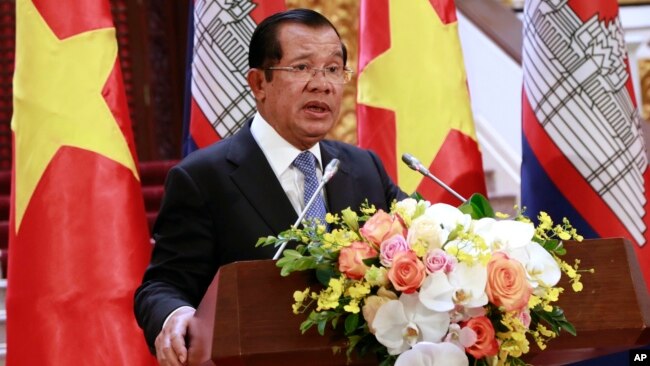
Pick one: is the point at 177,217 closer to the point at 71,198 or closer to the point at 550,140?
the point at 71,198

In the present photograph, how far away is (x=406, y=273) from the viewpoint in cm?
157

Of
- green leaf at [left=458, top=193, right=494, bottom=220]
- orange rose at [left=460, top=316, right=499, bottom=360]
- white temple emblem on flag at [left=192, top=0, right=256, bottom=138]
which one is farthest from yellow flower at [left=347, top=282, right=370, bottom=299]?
white temple emblem on flag at [left=192, top=0, right=256, bottom=138]

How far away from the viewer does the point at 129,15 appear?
5965mm

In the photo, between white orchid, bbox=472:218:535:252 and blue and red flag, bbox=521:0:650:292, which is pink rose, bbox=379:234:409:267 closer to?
white orchid, bbox=472:218:535:252

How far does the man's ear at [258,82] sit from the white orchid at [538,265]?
29.6 inches

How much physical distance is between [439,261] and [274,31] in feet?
2.46

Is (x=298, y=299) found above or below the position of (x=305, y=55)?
below

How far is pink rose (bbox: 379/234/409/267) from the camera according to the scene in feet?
5.25

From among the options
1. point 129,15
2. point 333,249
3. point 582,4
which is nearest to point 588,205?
point 582,4

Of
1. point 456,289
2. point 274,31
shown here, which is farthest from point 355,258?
point 274,31

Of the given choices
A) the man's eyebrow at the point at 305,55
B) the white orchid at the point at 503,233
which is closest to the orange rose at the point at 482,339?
the white orchid at the point at 503,233

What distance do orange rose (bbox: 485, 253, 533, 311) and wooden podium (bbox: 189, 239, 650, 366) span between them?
0.52 ft

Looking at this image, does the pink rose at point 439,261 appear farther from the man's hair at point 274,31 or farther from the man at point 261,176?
the man's hair at point 274,31

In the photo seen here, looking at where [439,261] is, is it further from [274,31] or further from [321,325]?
[274,31]
